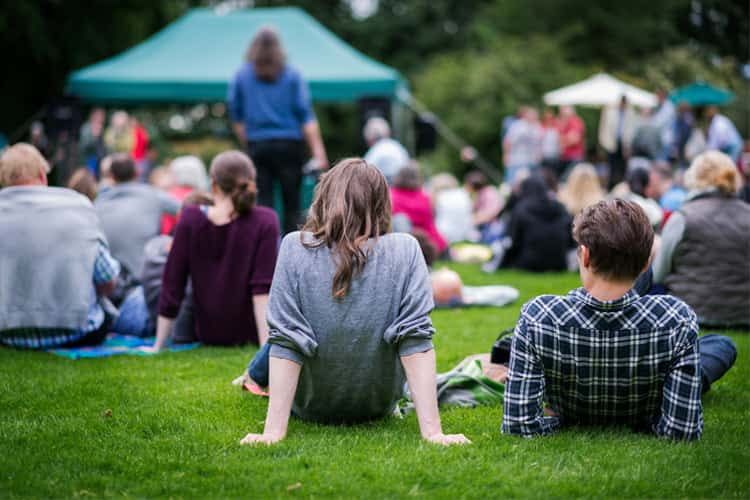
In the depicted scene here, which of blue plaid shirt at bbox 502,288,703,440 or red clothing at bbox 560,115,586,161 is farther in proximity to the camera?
red clothing at bbox 560,115,586,161

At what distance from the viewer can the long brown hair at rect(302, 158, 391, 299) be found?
3.94 m

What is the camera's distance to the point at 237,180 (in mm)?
6121

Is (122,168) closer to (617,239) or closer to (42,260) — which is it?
(42,260)

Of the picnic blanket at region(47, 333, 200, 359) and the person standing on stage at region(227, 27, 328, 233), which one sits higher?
the person standing on stage at region(227, 27, 328, 233)

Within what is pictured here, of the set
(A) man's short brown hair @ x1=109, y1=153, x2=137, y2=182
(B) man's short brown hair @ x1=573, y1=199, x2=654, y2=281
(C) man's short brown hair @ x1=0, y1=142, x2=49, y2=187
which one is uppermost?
(B) man's short brown hair @ x1=573, y1=199, x2=654, y2=281

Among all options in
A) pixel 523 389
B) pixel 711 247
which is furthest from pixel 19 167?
pixel 711 247

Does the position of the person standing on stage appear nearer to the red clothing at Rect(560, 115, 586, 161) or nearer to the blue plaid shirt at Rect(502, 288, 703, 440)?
the blue plaid shirt at Rect(502, 288, 703, 440)

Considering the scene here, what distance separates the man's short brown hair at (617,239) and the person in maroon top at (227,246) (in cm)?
277

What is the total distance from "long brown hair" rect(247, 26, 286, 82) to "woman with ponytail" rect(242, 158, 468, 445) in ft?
17.1

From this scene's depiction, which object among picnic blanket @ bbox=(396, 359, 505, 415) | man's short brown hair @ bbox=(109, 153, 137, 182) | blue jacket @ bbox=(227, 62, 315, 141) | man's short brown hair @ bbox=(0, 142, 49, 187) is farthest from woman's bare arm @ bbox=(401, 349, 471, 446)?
blue jacket @ bbox=(227, 62, 315, 141)

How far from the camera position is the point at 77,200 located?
6336mm

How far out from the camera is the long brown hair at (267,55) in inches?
352

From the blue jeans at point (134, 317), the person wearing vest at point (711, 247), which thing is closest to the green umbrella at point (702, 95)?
the person wearing vest at point (711, 247)

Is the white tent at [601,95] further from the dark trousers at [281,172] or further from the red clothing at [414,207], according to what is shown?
the dark trousers at [281,172]
